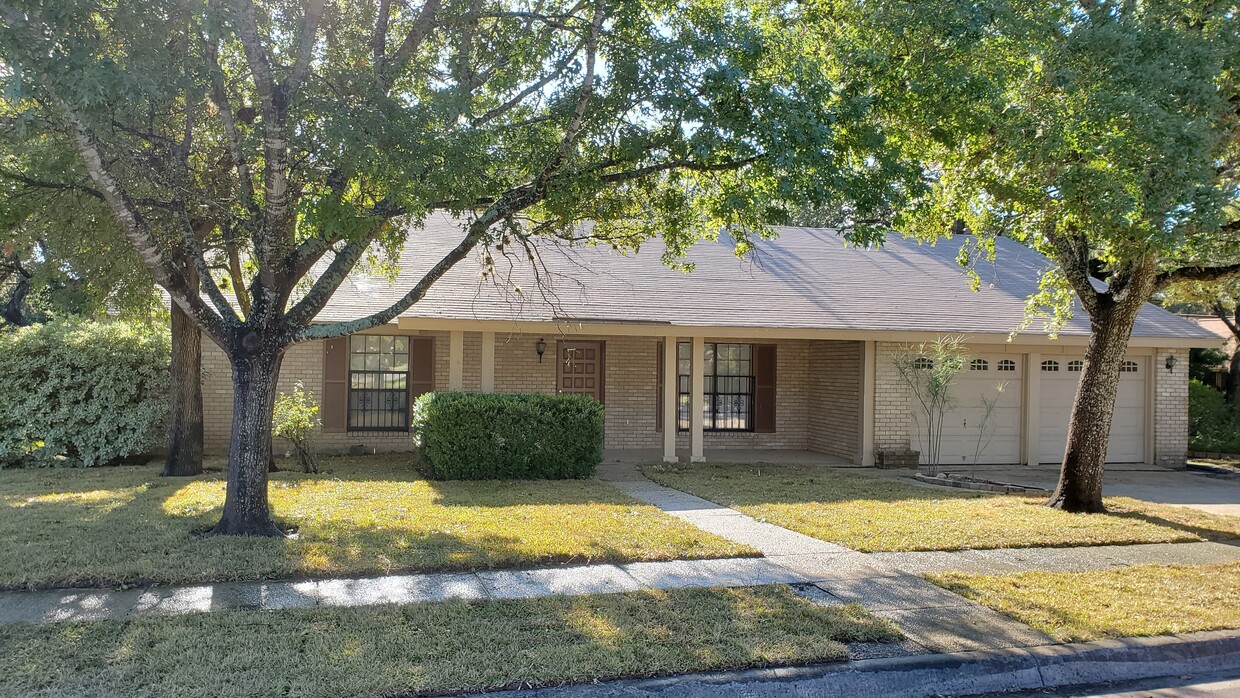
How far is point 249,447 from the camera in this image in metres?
8.41

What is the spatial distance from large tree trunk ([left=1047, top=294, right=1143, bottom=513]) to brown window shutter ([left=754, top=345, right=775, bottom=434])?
287 inches

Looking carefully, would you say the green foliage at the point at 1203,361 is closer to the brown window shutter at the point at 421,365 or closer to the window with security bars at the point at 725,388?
the window with security bars at the point at 725,388

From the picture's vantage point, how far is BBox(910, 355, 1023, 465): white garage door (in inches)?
650

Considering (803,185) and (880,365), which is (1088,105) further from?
(880,365)

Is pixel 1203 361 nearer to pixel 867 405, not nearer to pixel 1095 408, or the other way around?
pixel 867 405

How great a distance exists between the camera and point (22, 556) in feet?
24.1

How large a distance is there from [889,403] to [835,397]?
1296mm

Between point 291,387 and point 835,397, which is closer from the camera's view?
point 291,387

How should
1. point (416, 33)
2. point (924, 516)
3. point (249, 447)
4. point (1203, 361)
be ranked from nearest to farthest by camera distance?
point (249, 447) < point (416, 33) < point (924, 516) < point (1203, 361)

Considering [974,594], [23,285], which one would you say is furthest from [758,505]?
[23,285]

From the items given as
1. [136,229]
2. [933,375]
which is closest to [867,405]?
[933,375]

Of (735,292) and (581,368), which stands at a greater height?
(735,292)

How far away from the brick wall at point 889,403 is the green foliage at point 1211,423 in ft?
31.9

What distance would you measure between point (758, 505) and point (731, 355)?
23.5ft
